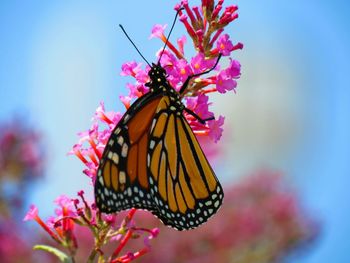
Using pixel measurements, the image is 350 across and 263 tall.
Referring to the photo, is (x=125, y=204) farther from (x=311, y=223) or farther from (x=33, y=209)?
(x=311, y=223)

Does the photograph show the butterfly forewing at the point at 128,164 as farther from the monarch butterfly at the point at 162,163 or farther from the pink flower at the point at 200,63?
the pink flower at the point at 200,63

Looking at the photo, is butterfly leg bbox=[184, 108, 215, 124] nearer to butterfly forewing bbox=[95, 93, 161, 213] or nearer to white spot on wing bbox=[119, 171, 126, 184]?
butterfly forewing bbox=[95, 93, 161, 213]

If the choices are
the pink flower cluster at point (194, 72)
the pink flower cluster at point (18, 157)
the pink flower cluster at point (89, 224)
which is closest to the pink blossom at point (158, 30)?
the pink flower cluster at point (194, 72)

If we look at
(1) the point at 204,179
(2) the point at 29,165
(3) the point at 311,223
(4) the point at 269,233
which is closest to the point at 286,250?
(4) the point at 269,233

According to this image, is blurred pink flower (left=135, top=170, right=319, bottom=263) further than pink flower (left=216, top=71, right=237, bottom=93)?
Yes

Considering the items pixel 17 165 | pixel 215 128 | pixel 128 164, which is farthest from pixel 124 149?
pixel 17 165

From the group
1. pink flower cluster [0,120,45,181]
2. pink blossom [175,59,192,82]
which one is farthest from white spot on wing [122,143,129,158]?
pink flower cluster [0,120,45,181]

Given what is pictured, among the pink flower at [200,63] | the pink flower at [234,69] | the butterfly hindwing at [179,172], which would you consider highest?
the pink flower at [200,63]

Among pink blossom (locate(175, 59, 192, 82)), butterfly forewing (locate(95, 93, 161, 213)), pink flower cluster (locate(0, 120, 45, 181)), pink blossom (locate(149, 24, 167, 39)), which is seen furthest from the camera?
pink flower cluster (locate(0, 120, 45, 181))
